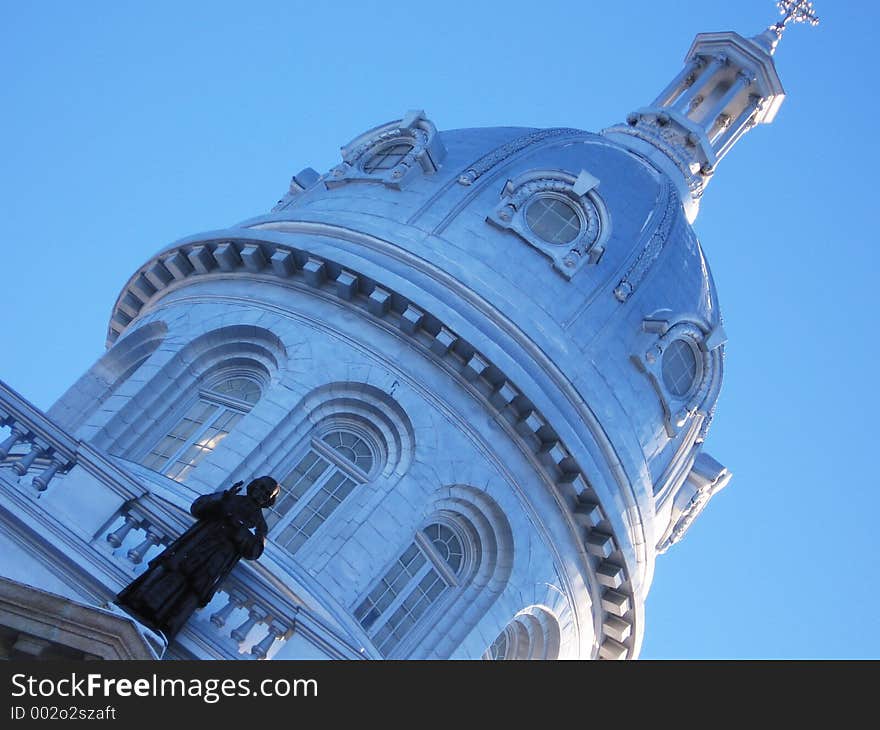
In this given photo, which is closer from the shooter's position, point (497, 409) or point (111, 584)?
point (111, 584)

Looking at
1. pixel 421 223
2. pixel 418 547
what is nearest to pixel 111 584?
pixel 418 547

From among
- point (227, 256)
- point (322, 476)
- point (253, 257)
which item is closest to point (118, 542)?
point (322, 476)

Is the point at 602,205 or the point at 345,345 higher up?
the point at 602,205

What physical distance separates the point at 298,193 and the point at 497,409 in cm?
1047

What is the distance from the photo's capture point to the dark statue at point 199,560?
1705cm

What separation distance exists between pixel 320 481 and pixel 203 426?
105 inches

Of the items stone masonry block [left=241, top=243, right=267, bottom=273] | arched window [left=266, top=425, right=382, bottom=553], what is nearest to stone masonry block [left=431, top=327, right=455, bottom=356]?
arched window [left=266, top=425, right=382, bottom=553]

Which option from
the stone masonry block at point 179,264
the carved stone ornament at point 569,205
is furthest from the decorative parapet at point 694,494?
the stone masonry block at point 179,264

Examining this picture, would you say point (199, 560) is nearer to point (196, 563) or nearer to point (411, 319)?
point (196, 563)

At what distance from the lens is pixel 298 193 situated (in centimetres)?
3394

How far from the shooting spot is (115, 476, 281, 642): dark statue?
17047 millimetres

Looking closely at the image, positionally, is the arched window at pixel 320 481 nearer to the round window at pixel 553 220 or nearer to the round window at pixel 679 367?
the round window at pixel 553 220
